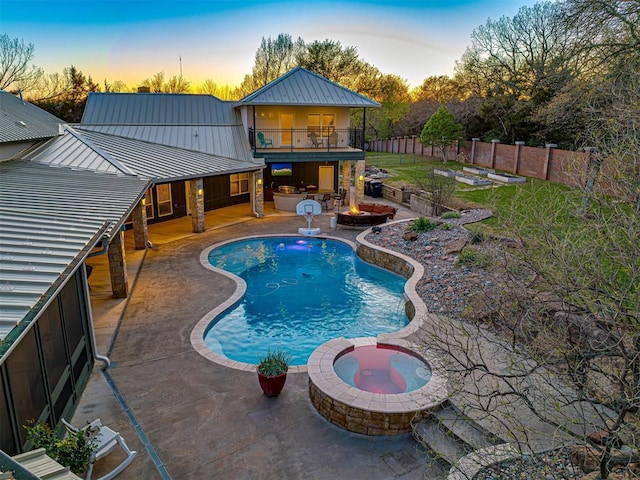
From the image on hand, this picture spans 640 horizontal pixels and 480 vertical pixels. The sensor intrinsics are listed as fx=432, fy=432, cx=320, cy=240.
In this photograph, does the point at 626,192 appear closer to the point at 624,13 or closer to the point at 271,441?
the point at 271,441

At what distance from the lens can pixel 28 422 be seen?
17.5 feet

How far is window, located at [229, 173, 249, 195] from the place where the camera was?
25.1 m

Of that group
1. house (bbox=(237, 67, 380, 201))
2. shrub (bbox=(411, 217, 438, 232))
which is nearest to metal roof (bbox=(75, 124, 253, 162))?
house (bbox=(237, 67, 380, 201))

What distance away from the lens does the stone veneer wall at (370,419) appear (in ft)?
23.0

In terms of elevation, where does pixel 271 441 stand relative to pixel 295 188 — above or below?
below

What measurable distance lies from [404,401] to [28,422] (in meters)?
5.37

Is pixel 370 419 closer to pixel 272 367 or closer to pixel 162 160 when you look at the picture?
pixel 272 367

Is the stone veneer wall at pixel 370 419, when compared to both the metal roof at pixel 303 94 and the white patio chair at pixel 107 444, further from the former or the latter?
the metal roof at pixel 303 94

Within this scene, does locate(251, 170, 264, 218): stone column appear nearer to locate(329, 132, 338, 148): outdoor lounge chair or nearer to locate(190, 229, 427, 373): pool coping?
locate(190, 229, 427, 373): pool coping

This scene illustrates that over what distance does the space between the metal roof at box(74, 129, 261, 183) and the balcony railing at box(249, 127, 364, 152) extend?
3.28 m

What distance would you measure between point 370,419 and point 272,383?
1880 mm

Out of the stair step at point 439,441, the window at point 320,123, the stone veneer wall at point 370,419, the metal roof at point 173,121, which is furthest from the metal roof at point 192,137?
the stair step at point 439,441

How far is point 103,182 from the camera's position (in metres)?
12.8

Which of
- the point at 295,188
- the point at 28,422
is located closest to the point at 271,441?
the point at 28,422
